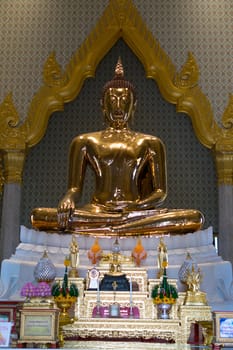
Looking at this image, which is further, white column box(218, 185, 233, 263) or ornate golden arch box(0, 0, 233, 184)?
ornate golden arch box(0, 0, 233, 184)

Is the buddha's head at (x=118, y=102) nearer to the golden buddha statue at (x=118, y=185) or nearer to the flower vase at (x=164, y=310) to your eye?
the golden buddha statue at (x=118, y=185)

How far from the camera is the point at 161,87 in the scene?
6434 mm

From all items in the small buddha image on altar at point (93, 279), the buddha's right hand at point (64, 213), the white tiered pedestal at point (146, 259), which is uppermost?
the buddha's right hand at point (64, 213)

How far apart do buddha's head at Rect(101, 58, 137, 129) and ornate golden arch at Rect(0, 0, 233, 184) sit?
107 centimetres

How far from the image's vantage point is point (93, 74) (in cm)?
642

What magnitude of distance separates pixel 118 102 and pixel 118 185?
0.74 metres

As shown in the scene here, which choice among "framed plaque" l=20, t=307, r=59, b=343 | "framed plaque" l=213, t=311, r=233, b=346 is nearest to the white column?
"framed plaque" l=213, t=311, r=233, b=346

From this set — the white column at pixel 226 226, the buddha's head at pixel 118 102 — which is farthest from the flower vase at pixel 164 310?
the white column at pixel 226 226

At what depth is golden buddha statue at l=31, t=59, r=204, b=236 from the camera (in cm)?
438

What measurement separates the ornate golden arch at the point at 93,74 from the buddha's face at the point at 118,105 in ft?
3.58

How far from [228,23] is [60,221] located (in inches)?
136

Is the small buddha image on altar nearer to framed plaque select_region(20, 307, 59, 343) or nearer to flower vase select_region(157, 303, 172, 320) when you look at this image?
flower vase select_region(157, 303, 172, 320)

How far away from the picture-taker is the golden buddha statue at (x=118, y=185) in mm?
4379

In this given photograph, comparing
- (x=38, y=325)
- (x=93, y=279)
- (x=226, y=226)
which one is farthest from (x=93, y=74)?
(x=38, y=325)
